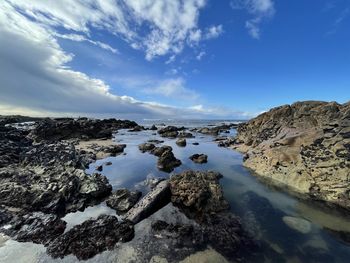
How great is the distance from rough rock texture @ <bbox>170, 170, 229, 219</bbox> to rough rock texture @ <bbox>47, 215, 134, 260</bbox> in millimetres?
2961

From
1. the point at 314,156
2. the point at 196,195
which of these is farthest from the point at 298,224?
A: the point at 314,156

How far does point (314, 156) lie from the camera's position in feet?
46.1

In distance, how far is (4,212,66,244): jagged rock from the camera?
8055mm

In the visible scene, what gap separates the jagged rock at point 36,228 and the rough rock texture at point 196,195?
5.17 metres

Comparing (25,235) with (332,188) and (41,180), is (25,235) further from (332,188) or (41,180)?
(332,188)

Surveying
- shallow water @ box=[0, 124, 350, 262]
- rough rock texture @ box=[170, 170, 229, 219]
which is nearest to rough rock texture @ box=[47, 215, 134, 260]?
shallow water @ box=[0, 124, 350, 262]

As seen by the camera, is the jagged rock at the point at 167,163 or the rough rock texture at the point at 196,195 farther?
the jagged rock at the point at 167,163

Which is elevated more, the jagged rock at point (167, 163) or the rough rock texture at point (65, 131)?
the rough rock texture at point (65, 131)

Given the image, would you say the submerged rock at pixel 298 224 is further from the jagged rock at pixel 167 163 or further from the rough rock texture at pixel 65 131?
the rough rock texture at pixel 65 131

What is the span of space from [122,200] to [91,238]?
303 cm

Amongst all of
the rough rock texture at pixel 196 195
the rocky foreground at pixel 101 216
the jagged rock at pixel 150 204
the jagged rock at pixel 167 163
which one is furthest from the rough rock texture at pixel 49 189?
the jagged rock at pixel 167 163

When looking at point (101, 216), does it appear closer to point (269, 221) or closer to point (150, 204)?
point (150, 204)

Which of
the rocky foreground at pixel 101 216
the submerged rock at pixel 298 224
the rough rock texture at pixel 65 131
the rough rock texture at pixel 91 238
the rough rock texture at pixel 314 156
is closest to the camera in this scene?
the rough rock texture at pixel 91 238

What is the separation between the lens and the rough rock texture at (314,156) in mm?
12414
